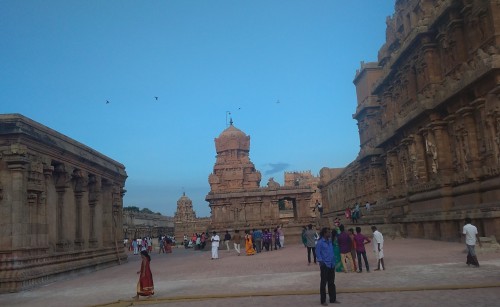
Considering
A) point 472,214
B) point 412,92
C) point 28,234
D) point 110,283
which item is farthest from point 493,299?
point 412,92

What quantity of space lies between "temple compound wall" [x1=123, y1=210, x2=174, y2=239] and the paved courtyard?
40968 mm

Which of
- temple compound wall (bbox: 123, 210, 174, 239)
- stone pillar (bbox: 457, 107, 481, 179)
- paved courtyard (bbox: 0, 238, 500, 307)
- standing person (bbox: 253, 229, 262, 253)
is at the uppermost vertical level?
stone pillar (bbox: 457, 107, 481, 179)

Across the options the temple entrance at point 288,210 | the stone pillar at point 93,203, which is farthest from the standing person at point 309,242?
the temple entrance at point 288,210

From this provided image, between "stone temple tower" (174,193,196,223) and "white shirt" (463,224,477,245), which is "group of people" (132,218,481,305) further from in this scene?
"stone temple tower" (174,193,196,223)

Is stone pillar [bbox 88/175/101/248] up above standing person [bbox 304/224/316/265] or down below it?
above

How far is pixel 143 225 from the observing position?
65250 millimetres

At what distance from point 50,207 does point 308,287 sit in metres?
12.8

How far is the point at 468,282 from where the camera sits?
9.63 metres

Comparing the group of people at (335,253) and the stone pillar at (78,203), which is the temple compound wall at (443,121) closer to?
the group of people at (335,253)

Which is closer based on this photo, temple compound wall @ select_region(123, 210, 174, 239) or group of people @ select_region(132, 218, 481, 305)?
group of people @ select_region(132, 218, 481, 305)

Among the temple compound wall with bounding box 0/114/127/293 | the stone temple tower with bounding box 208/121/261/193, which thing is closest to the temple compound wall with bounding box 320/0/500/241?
the temple compound wall with bounding box 0/114/127/293

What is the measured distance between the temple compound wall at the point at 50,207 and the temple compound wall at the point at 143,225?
3036 centimetres

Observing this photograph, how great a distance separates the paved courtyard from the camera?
28.7 ft

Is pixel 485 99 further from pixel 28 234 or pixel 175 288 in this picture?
pixel 28 234
